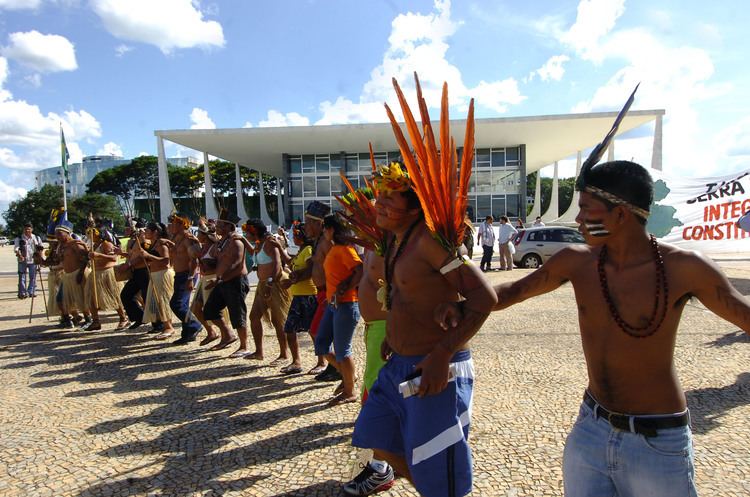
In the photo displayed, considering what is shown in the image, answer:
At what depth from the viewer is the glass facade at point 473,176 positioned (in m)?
34.2

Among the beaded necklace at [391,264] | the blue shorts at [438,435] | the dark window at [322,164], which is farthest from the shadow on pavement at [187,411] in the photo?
the dark window at [322,164]

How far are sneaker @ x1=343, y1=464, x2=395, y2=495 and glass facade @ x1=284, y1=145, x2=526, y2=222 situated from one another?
3140 cm

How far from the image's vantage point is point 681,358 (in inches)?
208

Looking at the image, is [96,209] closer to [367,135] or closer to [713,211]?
[367,135]

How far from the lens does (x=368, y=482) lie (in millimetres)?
2801

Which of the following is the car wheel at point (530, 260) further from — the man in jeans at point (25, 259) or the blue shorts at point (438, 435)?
the blue shorts at point (438, 435)

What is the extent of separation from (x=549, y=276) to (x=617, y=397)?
50 centimetres

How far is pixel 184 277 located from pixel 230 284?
1.35 metres

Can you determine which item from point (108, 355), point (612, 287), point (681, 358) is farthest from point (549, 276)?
point (108, 355)

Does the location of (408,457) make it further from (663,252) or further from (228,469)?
(228,469)

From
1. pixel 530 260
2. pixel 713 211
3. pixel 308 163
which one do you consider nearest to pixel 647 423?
pixel 713 211

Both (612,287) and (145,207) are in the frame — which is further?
(145,207)

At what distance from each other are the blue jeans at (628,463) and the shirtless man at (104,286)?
7902 millimetres

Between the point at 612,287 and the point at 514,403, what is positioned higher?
the point at 612,287
